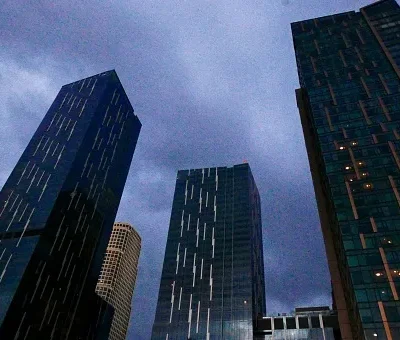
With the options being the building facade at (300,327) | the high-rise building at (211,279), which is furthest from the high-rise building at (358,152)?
the high-rise building at (211,279)

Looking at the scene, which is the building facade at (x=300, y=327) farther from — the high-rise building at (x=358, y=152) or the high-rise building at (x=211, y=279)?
the high-rise building at (x=358, y=152)

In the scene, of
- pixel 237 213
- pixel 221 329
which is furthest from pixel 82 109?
pixel 221 329

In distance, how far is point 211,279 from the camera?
573 feet

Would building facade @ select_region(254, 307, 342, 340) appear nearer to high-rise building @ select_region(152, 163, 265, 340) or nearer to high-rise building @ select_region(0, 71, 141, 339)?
high-rise building @ select_region(152, 163, 265, 340)

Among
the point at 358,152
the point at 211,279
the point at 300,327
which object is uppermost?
the point at 211,279

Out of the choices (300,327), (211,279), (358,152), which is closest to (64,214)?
(211,279)

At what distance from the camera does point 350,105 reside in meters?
93.4

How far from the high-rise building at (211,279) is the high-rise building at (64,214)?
36659 mm

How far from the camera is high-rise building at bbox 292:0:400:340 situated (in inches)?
2477

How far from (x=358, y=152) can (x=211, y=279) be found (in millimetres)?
110607

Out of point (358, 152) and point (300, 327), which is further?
point (300, 327)

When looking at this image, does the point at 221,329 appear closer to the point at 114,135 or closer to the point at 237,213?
the point at 237,213

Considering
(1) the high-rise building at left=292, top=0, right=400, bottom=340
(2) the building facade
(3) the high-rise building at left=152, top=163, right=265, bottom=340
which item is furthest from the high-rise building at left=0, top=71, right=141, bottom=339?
(1) the high-rise building at left=292, top=0, right=400, bottom=340

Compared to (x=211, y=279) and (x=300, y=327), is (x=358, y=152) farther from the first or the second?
(x=211, y=279)
